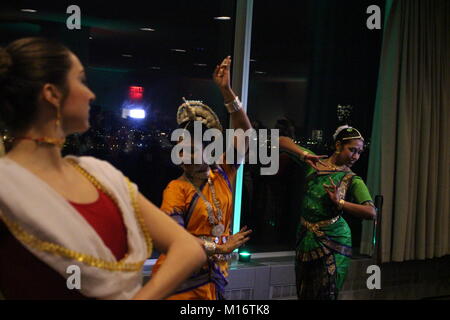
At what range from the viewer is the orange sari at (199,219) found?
2.41 m

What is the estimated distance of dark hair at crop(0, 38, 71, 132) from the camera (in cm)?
117

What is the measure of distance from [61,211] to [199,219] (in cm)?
140

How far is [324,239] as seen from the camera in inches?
141

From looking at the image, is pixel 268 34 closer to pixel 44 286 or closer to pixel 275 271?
pixel 275 271

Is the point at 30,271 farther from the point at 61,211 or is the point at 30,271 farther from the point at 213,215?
the point at 213,215

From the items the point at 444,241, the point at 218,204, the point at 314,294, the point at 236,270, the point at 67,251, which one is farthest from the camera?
the point at 444,241

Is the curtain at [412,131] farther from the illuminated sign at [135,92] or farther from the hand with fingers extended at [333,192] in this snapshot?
the illuminated sign at [135,92]

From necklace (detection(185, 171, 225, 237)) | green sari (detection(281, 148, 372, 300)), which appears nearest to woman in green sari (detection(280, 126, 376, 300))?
green sari (detection(281, 148, 372, 300))

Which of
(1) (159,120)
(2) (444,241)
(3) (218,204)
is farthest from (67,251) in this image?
(2) (444,241)

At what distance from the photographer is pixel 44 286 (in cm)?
113

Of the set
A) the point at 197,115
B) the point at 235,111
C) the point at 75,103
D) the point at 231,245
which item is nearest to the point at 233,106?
the point at 235,111

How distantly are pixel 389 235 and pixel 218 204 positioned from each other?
3004 mm

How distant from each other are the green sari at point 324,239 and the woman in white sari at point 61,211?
8.04ft

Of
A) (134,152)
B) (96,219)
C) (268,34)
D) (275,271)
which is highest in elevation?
(268,34)
